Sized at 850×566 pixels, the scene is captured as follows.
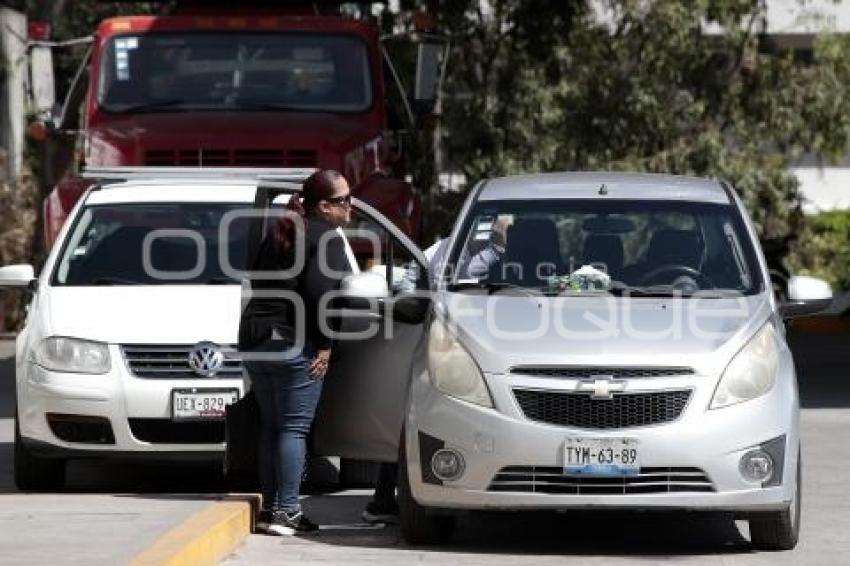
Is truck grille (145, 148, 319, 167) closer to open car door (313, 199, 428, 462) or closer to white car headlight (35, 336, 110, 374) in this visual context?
white car headlight (35, 336, 110, 374)

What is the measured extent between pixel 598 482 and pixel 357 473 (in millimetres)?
3392

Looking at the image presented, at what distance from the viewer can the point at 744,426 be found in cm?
1109

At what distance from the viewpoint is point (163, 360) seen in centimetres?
1330

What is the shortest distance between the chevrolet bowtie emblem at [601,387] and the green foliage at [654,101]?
21.5 m

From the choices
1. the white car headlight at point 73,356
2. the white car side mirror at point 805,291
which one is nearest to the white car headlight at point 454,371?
the white car side mirror at point 805,291

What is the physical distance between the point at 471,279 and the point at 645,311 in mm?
999

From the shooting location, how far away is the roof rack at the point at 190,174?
1509cm

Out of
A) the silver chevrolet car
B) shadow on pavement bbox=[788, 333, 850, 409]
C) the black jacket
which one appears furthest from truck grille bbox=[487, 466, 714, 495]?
shadow on pavement bbox=[788, 333, 850, 409]

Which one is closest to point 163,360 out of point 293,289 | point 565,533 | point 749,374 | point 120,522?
point 293,289

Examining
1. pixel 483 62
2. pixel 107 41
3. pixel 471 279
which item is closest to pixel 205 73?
pixel 107 41

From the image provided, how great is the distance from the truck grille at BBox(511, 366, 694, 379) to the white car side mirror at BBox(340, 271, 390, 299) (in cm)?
89

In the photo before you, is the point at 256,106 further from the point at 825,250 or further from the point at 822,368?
the point at 825,250

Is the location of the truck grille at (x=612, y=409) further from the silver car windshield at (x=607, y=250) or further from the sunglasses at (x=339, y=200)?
the sunglasses at (x=339, y=200)

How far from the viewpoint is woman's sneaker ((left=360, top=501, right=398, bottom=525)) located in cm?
1241
